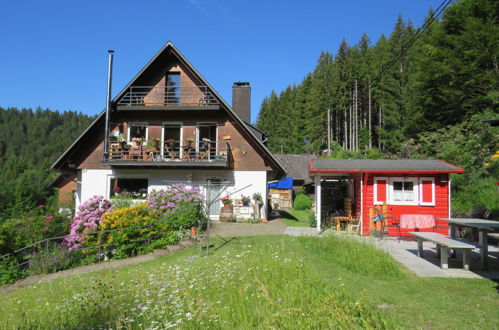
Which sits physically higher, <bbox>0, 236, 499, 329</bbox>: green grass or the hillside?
the hillside

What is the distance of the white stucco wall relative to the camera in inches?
687

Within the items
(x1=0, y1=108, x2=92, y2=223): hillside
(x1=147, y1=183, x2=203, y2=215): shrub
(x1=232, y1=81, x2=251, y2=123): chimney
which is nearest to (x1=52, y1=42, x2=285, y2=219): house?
(x1=147, y1=183, x2=203, y2=215): shrub

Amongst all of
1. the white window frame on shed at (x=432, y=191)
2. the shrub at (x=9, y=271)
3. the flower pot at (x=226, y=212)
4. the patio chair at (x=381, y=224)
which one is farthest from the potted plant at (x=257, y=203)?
the shrub at (x=9, y=271)

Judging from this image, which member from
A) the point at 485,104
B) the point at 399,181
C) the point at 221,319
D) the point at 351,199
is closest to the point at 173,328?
the point at 221,319

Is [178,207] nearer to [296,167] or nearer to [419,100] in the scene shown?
[296,167]

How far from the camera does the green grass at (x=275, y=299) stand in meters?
4.24

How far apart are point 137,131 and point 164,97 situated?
2454 millimetres

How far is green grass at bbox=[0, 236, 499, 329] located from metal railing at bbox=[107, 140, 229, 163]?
33.1 ft

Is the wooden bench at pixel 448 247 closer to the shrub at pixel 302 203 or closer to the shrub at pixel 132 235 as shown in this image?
the shrub at pixel 132 235

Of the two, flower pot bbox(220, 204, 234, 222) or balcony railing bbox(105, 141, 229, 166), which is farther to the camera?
balcony railing bbox(105, 141, 229, 166)

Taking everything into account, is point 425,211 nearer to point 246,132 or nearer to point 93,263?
point 246,132

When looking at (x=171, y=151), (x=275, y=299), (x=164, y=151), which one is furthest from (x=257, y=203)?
(x=275, y=299)

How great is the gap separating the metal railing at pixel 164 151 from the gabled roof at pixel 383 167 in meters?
5.84

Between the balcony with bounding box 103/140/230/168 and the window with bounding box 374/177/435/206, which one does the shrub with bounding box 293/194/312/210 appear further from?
the window with bounding box 374/177/435/206
